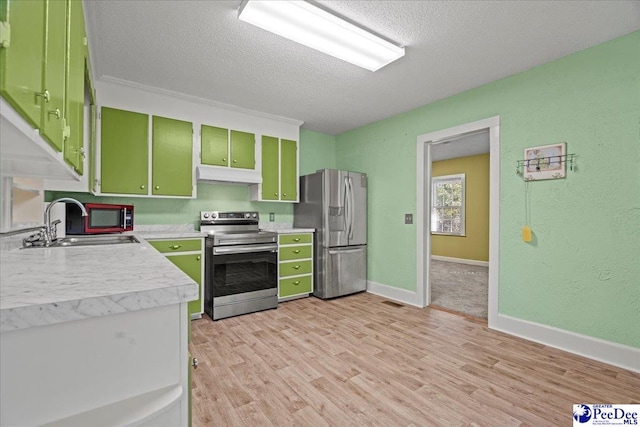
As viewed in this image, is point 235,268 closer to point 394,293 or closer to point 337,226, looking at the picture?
point 337,226

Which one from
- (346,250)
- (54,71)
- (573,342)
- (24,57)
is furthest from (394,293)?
(24,57)

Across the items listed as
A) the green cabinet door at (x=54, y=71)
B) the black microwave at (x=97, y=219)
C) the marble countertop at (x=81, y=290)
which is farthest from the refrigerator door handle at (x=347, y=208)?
the green cabinet door at (x=54, y=71)

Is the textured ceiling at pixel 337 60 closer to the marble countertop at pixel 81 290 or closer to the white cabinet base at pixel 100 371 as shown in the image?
the marble countertop at pixel 81 290

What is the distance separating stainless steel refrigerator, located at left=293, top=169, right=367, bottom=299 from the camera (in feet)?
13.0

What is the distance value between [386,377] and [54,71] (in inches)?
94.6

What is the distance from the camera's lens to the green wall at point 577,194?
7.26 feet

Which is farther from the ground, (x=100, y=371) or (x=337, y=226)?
(x=337, y=226)

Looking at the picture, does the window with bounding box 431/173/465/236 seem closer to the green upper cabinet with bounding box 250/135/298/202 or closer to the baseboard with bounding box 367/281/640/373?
the baseboard with bounding box 367/281/640/373

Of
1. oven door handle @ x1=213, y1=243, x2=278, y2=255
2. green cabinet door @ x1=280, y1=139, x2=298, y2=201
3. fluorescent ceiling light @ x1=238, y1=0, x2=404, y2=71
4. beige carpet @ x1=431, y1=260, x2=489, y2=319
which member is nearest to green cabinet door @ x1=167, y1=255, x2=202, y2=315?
oven door handle @ x1=213, y1=243, x2=278, y2=255

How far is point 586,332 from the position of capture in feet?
7.80

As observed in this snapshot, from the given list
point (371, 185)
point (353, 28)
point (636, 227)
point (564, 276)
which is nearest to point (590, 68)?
point (636, 227)

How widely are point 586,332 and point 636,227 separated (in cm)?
91

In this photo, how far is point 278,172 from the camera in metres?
4.09

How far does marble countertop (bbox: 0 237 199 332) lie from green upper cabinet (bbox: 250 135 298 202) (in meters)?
2.89
